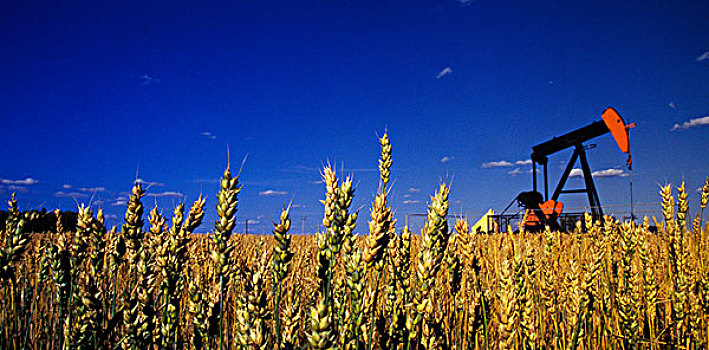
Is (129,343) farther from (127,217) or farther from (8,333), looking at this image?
(8,333)

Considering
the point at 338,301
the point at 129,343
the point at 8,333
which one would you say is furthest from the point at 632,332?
the point at 8,333

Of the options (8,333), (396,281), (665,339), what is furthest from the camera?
(665,339)

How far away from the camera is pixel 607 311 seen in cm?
295

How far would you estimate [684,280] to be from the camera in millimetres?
2969

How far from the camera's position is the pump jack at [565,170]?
18.0m

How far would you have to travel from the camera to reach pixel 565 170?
67.7 feet

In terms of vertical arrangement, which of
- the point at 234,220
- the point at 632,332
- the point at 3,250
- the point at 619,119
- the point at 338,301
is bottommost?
the point at 632,332

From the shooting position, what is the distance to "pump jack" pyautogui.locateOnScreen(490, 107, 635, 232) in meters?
18.0

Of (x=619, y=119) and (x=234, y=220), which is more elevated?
(x=619, y=119)

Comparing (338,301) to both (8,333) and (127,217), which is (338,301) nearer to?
(127,217)

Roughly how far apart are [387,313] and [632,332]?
69.0 inches

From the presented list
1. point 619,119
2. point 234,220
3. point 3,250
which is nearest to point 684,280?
point 234,220

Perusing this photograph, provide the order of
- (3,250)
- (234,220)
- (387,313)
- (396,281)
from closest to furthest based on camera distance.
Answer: (234,220) < (387,313) < (396,281) < (3,250)

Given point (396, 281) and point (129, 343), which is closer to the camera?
point (129, 343)
